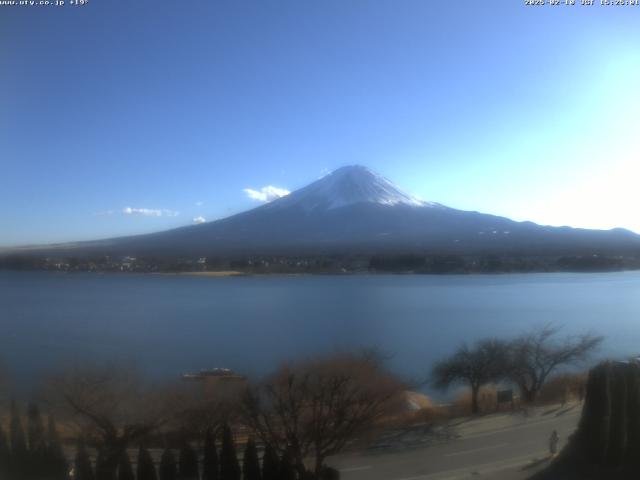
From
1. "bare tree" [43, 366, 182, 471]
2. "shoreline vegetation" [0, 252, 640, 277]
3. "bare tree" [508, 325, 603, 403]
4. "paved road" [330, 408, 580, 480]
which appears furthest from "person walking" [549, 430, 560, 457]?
"shoreline vegetation" [0, 252, 640, 277]

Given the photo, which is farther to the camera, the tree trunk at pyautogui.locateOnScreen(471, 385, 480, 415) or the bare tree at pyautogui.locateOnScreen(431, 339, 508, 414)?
the bare tree at pyautogui.locateOnScreen(431, 339, 508, 414)

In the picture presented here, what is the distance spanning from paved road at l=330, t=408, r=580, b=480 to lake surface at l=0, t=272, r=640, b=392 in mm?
1085

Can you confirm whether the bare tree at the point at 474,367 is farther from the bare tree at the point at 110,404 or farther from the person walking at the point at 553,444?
the bare tree at the point at 110,404

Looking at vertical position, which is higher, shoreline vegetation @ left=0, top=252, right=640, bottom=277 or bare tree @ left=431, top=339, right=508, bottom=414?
shoreline vegetation @ left=0, top=252, right=640, bottom=277

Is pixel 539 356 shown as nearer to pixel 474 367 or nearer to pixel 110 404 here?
pixel 474 367

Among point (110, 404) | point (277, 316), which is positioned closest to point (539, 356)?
point (110, 404)

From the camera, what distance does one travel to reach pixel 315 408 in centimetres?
304

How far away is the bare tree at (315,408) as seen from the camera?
295 centimetres

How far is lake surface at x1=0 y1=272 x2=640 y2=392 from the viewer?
4.58 meters

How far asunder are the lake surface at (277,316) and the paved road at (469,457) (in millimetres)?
1085

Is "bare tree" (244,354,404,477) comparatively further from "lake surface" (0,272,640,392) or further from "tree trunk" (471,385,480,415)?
"tree trunk" (471,385,480,415)

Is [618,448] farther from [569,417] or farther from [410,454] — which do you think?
[410,454]

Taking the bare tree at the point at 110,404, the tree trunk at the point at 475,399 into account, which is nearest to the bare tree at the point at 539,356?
the tree trunk at the point at 475,399

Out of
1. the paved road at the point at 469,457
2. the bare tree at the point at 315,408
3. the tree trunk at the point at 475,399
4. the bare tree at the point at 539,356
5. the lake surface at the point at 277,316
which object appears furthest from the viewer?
the lake surface at the point at 277,316
